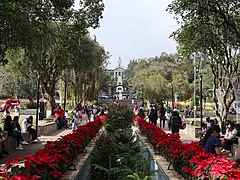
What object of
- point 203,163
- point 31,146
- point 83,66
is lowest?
point 31,146

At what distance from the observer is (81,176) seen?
824 cm

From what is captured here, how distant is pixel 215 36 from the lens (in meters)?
18.5

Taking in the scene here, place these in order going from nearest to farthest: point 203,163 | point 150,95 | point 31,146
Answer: point 203,163, point 31,146, point 150,95

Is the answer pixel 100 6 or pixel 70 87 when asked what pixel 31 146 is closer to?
pixel 100 6

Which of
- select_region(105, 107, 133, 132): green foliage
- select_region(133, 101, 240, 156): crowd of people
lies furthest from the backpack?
select_region(105, 107, 133, 132): green foliage

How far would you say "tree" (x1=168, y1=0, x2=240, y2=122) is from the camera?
48.6 feet

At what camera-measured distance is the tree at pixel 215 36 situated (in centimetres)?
1482

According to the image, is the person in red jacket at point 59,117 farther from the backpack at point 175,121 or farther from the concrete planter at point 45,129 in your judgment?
the backpack at point 175,121

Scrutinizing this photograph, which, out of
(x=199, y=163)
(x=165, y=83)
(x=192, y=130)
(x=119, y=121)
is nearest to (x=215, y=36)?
(x=192, y=130)

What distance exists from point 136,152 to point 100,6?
25.9 feet

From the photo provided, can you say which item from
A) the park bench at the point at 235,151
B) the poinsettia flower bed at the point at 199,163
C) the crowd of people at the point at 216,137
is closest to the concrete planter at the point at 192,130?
the crowd of people at the point at 216,137

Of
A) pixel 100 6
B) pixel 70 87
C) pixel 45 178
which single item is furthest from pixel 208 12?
pixel 70 87

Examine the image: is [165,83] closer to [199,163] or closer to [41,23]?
[41,23]

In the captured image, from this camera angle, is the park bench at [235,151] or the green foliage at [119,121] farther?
the green foliage at [119,121]
